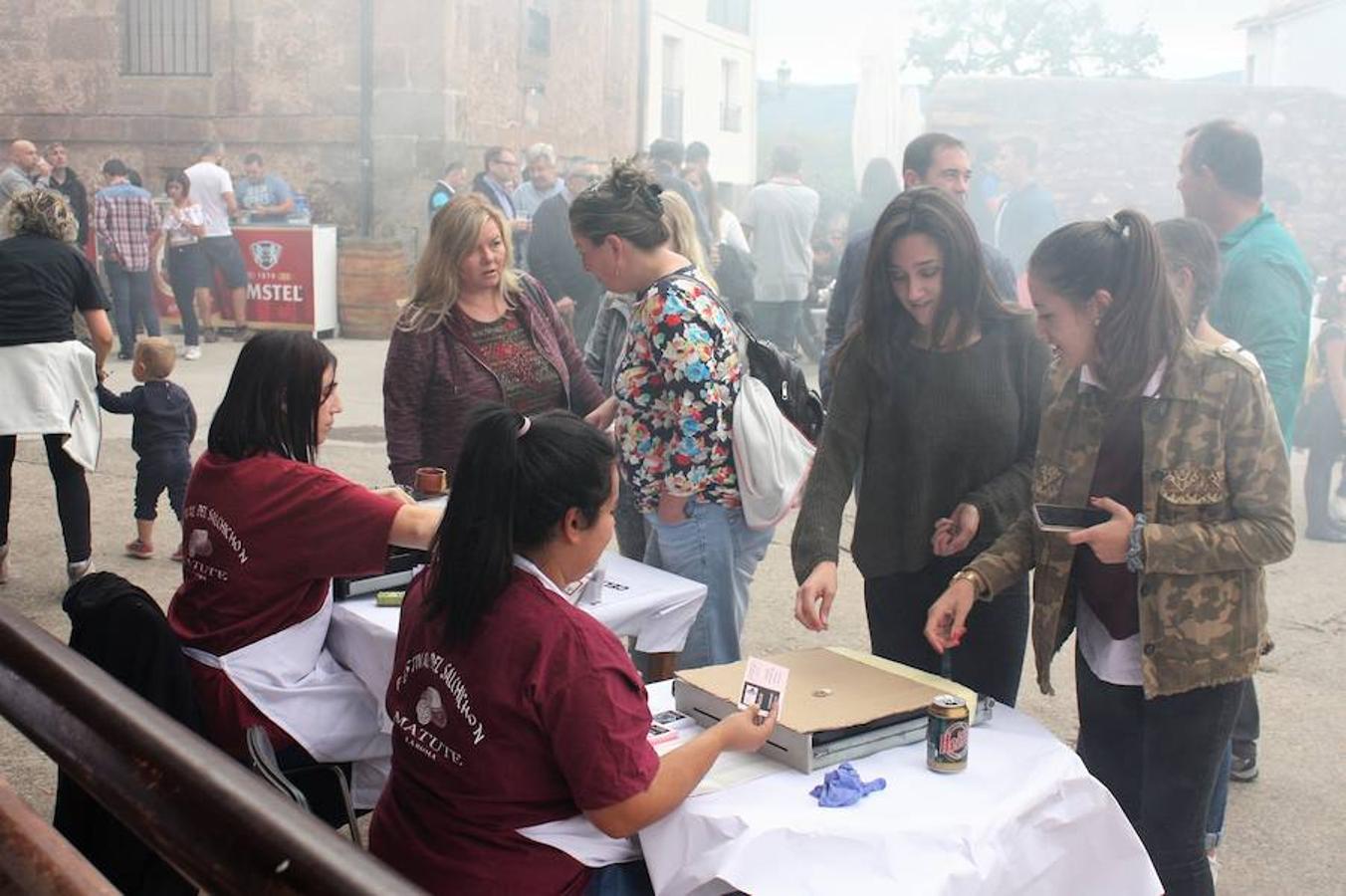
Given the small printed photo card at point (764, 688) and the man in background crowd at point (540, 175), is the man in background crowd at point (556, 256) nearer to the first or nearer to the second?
the man in background crowd at point (540, 175)

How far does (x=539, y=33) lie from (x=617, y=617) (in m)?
18.5

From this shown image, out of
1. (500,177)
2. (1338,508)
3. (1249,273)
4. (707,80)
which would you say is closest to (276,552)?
(1249,273)

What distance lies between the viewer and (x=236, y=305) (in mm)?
13070

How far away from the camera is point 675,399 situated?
139 inches

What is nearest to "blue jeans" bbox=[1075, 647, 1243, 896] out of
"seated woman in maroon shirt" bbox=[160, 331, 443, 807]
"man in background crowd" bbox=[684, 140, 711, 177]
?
"seated woman in maroon shirt" bbox=[160, 331, 443, 807]

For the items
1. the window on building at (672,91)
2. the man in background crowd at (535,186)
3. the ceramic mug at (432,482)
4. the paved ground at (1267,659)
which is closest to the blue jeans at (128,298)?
the paved ground at (1267,659)

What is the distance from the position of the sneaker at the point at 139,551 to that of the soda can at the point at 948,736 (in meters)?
4.73

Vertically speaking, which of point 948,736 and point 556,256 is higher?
point 556,256

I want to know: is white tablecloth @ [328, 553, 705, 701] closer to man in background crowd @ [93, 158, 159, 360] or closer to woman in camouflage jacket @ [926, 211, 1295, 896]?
woman in camouflage jacket @ [926, 211, 1295, 896]

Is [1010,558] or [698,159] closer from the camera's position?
[1010,558]

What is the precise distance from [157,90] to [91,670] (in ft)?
57.4

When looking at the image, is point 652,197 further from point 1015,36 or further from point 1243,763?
point 1015,36

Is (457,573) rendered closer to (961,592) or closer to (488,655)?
(488,655)

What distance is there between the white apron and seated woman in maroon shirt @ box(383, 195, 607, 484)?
976 millimetres
